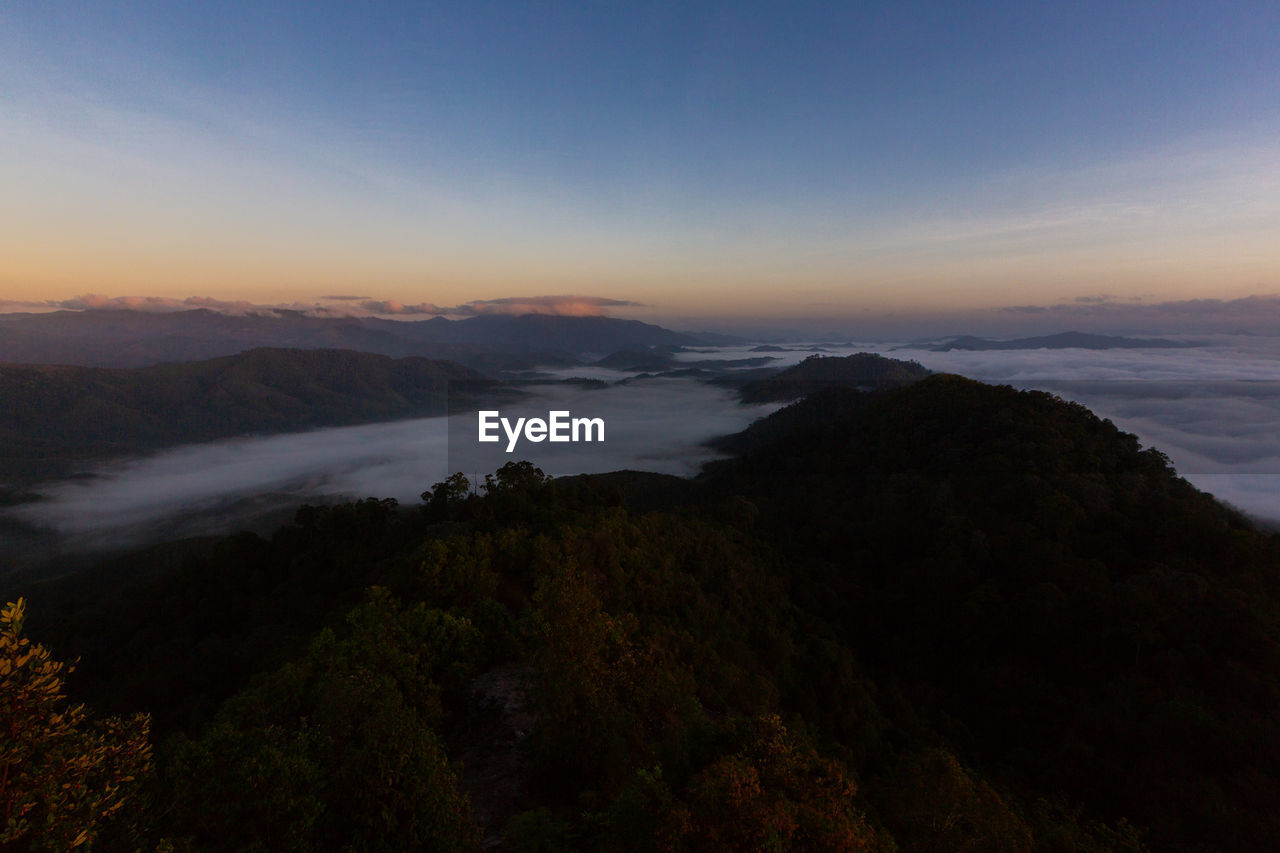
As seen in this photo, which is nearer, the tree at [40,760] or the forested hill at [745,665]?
the tree at [40,760]

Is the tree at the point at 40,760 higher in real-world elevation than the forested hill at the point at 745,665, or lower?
higher

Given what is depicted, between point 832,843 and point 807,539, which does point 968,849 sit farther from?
point 807,539

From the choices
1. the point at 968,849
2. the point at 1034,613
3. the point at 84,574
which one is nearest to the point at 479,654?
the point at 968,849

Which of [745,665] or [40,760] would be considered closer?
[40,760]

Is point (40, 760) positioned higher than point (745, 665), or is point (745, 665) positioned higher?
point (40, 760)
